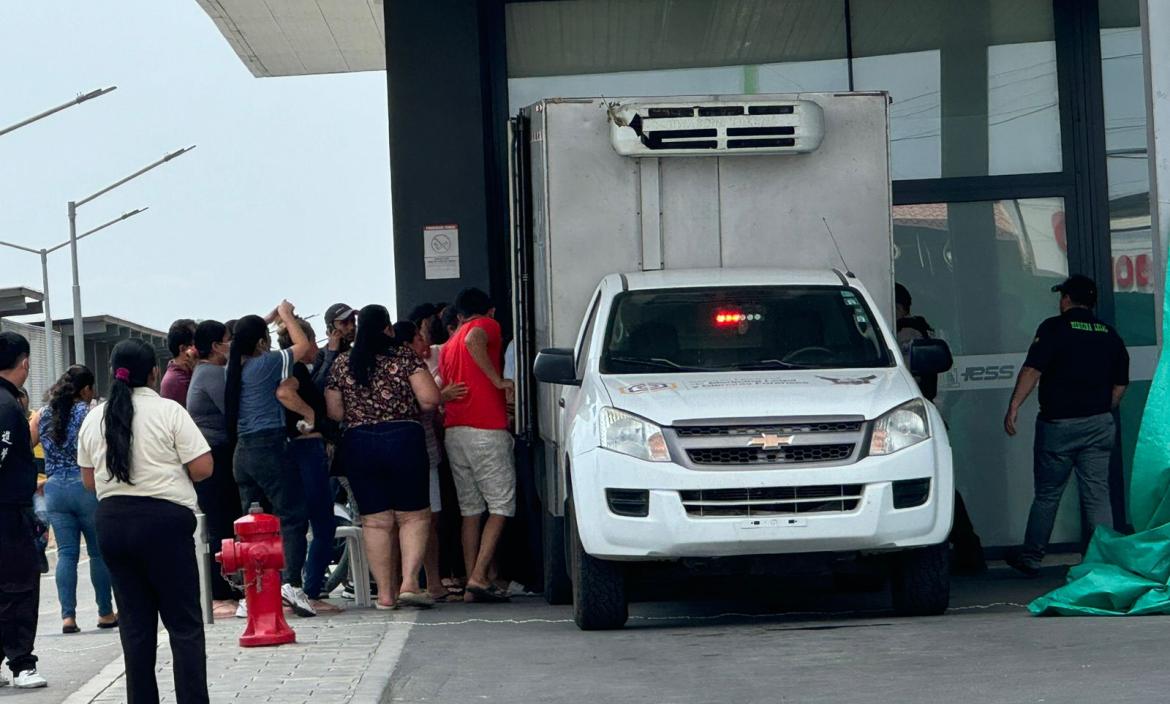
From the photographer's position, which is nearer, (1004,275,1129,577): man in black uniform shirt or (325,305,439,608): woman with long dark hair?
(325,305,439,608): woman with long dark hair

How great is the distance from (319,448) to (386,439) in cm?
89

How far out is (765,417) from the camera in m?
9.28

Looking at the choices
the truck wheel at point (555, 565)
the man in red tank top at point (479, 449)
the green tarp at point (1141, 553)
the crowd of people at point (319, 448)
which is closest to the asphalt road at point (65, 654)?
the crowd of people at point (319, 448)

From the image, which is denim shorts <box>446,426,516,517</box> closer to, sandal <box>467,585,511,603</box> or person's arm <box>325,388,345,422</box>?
sandal <box>467,585,511,603</box>

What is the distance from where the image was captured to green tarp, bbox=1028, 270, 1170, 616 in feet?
31.9

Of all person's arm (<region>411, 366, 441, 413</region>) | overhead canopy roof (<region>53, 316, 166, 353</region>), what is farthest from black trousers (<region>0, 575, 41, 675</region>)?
overhead canopy roof (<region>53, 316, 166, 353</region>)

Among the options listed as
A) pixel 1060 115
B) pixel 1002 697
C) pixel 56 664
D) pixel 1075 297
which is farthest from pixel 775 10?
pixel 1002 697

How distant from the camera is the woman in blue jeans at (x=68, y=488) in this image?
42.7 ft

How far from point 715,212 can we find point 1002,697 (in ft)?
15.6

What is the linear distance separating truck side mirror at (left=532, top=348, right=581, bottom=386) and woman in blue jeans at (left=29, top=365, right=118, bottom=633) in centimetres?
441

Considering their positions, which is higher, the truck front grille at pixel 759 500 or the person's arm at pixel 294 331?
the person's arm at pixel 294 331

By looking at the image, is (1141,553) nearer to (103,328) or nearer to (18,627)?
(18,627)

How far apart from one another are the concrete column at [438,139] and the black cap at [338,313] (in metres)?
2.11

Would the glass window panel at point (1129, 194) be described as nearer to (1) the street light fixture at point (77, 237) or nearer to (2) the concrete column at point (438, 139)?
(2) the concrete column at point (438, 139)
